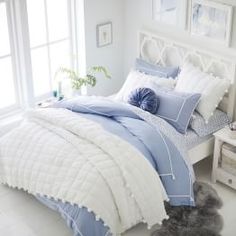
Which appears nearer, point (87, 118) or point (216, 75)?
point (87, 118)

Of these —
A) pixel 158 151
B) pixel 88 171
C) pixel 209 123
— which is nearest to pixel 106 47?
pixel 209 123

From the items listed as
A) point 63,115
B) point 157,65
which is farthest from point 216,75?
point 63,115

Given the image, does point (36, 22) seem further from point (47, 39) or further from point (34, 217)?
point (34, 217)

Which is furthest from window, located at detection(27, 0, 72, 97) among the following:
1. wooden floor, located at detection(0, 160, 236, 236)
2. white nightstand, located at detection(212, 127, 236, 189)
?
white nightstand, located at detection(212, 127, 236, 189)

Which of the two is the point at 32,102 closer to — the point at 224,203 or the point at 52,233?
the point at 52,233

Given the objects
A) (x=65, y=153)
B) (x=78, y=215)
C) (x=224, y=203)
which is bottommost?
(x=224, y=203)

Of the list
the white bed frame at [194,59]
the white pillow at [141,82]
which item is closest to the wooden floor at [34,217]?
the white bed frame at [194,59]

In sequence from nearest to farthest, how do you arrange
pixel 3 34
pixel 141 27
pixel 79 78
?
pixel 3 34, pixel 79 78, pixel 141 27

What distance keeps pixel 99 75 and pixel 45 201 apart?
1881mm

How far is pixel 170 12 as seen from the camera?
5.17 m

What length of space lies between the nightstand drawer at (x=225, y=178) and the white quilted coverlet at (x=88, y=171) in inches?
30.7

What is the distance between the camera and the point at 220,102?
4969mm

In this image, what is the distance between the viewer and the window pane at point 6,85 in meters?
5.12

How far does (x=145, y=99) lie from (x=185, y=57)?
0.69m
